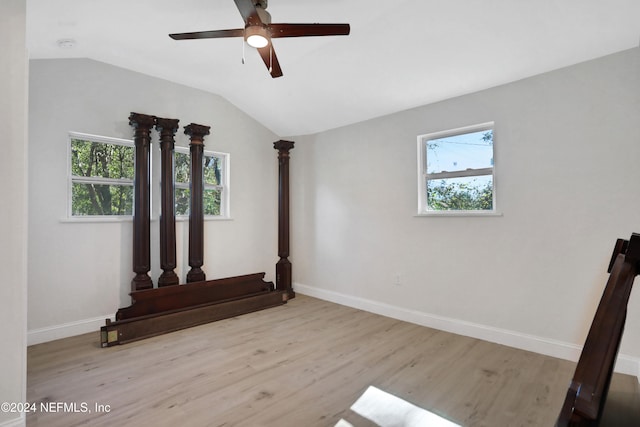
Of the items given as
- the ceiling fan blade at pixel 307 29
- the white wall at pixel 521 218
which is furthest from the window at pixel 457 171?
the ceiling fan blade at pixel 307 29

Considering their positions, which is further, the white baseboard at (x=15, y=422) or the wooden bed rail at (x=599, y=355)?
the white baseboard at (x=15, y=422)

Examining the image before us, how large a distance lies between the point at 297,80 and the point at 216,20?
125cm

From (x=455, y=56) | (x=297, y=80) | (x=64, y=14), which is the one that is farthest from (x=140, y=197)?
(x=455, y=56)

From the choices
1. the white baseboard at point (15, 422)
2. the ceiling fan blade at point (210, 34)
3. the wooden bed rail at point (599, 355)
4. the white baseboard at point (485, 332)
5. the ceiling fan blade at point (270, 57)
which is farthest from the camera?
the white baseboard at point (485, 332)

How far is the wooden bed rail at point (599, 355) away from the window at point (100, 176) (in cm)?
403

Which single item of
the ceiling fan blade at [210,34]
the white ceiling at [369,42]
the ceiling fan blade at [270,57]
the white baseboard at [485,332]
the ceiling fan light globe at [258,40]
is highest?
the white ceiling at [369,42]

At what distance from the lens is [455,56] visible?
2705 mm

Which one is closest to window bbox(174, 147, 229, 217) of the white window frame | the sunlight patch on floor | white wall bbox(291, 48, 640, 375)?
white wall bbox(291, 48, 640, 375)

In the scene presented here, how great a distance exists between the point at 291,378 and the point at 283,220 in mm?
2658

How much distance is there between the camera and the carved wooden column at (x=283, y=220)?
4676 mm

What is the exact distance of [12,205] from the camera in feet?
5.50

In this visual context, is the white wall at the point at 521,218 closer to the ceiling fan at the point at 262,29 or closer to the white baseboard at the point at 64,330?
the ceiling fan at the point at 262,29

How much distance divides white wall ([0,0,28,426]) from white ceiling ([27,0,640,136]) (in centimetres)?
69

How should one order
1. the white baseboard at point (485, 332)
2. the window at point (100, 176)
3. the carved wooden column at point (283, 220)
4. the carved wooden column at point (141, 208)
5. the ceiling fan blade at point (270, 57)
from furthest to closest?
the carved wooden column at point (283, 220) < the carved wooden column at point (141, 208) < the window at point (100, 176) < the white baseboard at point (485, 332) < the ceiling fan blade at point (270, 57)
